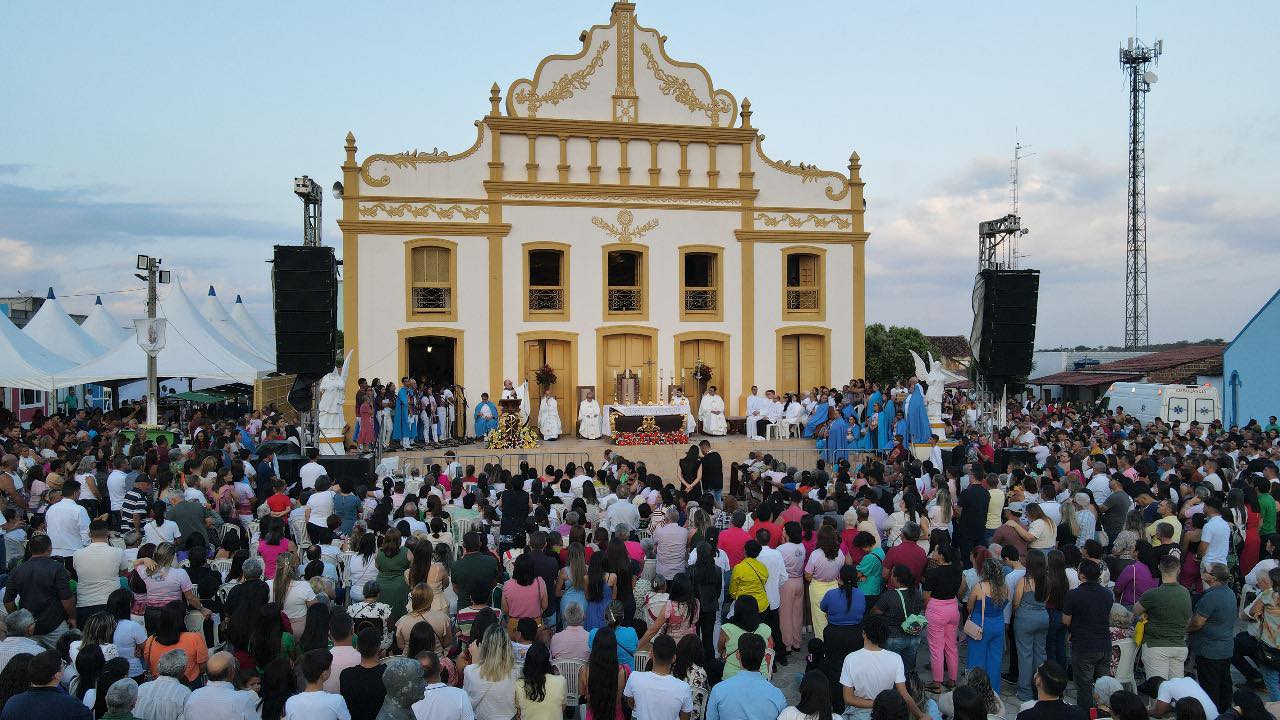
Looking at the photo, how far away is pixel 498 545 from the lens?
29.2 feet

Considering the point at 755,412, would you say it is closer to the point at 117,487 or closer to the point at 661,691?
the point at 117,487

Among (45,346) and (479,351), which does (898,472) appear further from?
(45,346)

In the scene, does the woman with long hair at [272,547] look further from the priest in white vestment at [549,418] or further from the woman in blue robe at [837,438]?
the priest in white vestment at [549,418]

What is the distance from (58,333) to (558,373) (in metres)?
14.4

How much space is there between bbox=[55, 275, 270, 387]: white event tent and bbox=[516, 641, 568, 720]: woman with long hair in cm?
1936

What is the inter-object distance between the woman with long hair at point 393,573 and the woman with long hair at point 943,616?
420 cm

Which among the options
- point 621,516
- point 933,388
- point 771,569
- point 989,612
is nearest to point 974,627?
point 989,612

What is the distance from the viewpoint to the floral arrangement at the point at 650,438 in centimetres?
1964

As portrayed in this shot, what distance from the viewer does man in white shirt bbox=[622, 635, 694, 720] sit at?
4.93m

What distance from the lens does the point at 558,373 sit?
888 inches

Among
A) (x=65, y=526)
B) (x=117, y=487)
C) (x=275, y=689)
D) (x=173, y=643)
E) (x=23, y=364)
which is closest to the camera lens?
(x=275, y=689)

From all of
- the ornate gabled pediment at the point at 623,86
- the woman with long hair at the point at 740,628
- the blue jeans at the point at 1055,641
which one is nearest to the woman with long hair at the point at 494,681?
the woman with long hair at the point at 740,628

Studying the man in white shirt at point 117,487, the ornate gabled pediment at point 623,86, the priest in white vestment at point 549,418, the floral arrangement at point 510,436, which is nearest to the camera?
the man in white shirt at point 117,487

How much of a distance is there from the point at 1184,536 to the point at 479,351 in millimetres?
16732
